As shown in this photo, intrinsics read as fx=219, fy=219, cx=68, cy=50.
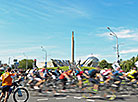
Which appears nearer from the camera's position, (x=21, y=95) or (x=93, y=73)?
(x=21, y=95)

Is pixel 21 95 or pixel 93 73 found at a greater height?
pixel 93 73

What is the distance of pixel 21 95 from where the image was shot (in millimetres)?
8258

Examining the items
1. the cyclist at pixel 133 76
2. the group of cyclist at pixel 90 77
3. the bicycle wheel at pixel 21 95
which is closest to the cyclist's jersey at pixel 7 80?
the group of cyclist at pixel 90 77

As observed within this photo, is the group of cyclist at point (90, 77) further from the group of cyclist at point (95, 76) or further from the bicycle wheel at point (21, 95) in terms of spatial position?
the bicycle wheel at point (21, 95)

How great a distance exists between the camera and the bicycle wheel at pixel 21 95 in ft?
27.0

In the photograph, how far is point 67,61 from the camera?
287 ft

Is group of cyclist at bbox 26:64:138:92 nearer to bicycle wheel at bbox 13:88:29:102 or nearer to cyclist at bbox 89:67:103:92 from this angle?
cyclist at bbox 89:67:103:92

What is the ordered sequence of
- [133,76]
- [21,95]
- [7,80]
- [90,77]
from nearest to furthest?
[7,80] < [21,95] < [90,77] < [133,76]

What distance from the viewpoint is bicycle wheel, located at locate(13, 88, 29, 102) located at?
8234 millimetres

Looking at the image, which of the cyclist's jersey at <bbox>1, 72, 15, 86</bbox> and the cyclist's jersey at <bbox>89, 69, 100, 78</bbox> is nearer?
the cyclist's jersey at <bbox>1, 72, 15, 86</bbox>

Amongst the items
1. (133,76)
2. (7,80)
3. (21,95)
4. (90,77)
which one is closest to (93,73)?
(90,77)

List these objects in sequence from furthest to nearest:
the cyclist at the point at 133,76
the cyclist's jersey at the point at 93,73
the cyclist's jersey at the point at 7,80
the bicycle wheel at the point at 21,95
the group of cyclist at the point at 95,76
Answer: the cyclist at the point at 133,76 < the group of cyclist at the point at 95,76 < the cyclist's jersey at the point at 93,73 < the bicycle wheel at the point at 21,95 < the cyclist's jersey at the point at 7,80

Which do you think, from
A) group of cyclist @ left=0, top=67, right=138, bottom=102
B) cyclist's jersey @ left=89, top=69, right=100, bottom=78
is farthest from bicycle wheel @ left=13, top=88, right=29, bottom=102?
cyclist's jersey @ left=89, top=69, right=100, bottom=78

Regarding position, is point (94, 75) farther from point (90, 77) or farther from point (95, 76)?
point (90, 77)
